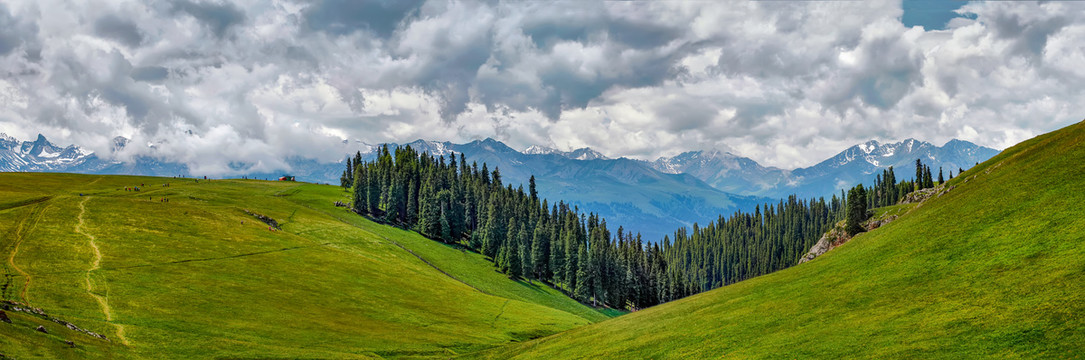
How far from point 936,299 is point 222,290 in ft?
215

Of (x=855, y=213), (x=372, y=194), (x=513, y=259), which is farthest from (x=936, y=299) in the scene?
(x=372, y=194)

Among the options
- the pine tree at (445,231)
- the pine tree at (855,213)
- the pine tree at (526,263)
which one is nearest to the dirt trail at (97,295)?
the pine tree at (445,231)

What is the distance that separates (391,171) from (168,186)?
2517 inches

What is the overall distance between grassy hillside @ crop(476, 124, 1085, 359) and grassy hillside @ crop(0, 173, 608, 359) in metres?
14.4

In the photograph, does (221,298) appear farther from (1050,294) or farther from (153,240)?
(1050,294)

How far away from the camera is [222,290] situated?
55.7 m

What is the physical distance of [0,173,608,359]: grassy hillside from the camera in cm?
4162

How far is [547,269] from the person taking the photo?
157 m

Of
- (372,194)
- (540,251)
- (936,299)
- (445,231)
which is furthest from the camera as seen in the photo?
(372,194)

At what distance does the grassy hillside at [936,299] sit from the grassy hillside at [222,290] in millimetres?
14420

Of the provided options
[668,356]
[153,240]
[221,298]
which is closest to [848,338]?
[668,356]

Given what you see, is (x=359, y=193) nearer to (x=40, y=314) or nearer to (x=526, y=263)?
(x=526, y=263)

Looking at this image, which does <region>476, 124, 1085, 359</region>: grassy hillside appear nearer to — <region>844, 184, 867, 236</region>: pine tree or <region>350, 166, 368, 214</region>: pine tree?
<region>844, 184, 867, 236</region>: pine tree

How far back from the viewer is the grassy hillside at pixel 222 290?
41.6 m
